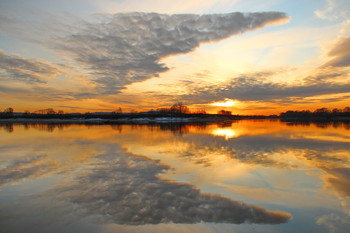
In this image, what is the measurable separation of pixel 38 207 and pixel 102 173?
2632 millimetres

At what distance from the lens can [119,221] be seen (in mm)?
4012

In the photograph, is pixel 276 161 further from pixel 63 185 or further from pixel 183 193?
pixel 63 185

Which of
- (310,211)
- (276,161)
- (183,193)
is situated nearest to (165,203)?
(183,193)

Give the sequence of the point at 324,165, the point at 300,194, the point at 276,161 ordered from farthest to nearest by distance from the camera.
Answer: the point at 276,161 < the point at 324,165 < the point at 300,194

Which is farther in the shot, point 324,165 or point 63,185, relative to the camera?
point 324,165

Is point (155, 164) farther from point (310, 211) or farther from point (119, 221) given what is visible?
point (310, 211)

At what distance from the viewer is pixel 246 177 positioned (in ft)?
22.0

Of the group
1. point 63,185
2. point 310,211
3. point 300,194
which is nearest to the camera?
point 310,211

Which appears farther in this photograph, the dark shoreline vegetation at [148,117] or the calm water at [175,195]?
the dark shoreline vegetation at [148,117]

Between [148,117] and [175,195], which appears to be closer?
[175,195]

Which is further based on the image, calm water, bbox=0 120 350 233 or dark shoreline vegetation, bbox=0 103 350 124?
dark shoreline vegetation, bbox=0 103 350 124

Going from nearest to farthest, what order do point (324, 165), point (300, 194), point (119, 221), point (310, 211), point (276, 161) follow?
point (119, 221) → point (310, 211) → point (300, 194) → point (324, 165) → point (276, 161)

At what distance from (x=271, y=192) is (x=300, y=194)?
0.75 m

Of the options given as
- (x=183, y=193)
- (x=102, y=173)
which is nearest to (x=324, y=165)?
(x=183, y=193)
